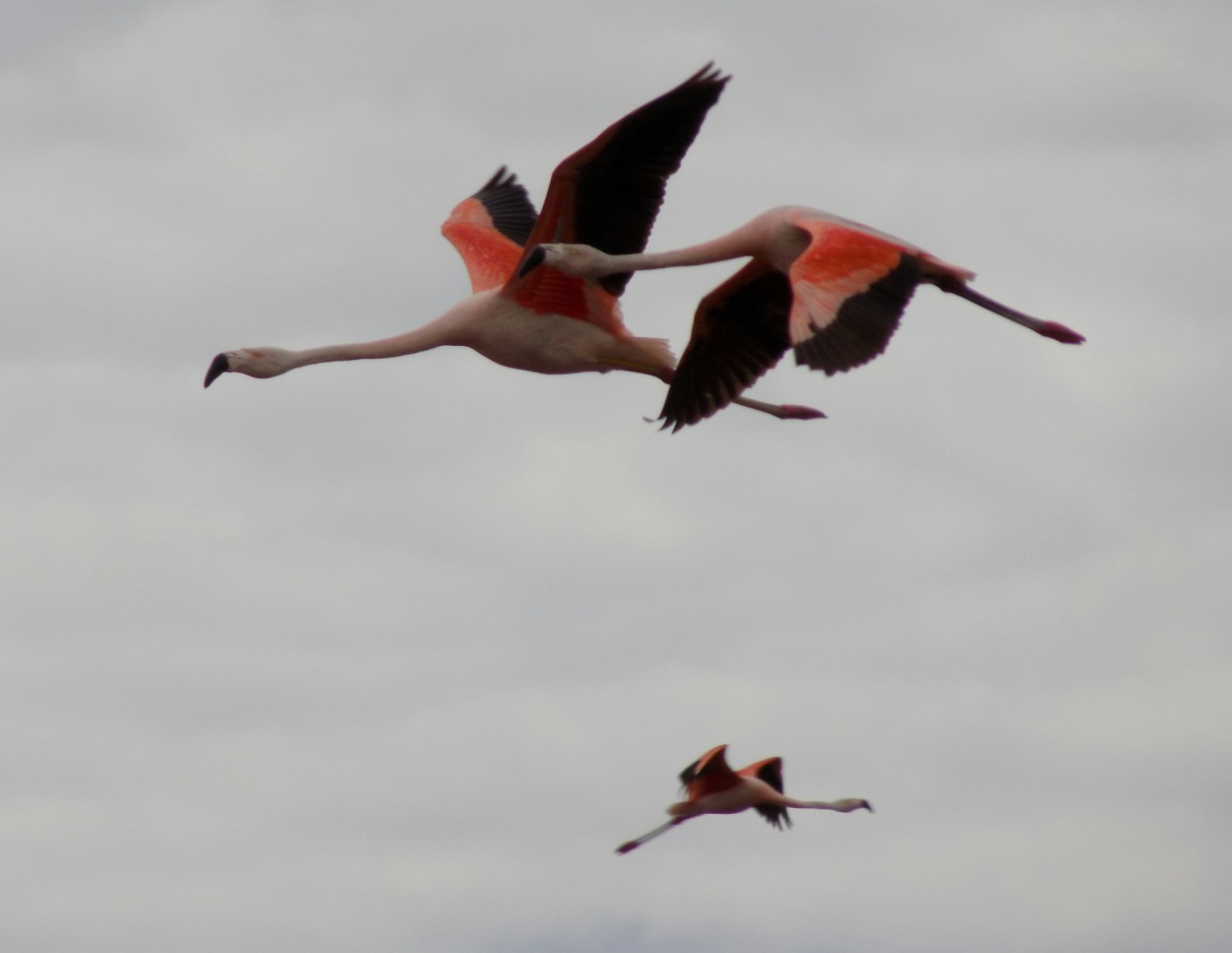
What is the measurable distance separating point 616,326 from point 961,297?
452 centimetres

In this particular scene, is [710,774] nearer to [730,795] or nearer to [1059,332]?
[730,795]

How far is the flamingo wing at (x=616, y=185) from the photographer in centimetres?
2123

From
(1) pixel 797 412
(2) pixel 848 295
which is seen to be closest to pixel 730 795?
(1) pixel 797 412

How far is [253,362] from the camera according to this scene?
23031 millimetres

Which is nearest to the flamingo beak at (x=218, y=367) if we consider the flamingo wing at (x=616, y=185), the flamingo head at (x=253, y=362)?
the flamingo head at (x=253, y=362)

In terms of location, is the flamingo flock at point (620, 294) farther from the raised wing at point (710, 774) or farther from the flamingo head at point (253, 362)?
the raised wing at point (710, 774)

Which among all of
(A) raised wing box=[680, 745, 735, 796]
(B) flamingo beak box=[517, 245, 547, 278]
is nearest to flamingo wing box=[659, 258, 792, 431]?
(B) flamingo beak box=[517, 245, 547, 278]

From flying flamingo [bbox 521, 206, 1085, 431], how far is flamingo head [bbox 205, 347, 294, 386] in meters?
2.78

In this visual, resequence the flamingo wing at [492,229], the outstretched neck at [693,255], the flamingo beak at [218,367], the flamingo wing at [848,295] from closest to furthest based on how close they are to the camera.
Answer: the flamingo wing at [848,295]
the outstretched neck at [693,255]
the flamingo beak at [218,367]
the flamingo wing at [492,229]

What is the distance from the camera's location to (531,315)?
22484mm

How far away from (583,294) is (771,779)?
25.5ft

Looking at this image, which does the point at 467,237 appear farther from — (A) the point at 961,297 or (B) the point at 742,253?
(A) the point at 961,297

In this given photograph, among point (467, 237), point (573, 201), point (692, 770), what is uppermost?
point (467, 237)

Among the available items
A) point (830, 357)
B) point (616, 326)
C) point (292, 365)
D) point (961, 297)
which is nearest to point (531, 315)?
point (616, 326)
